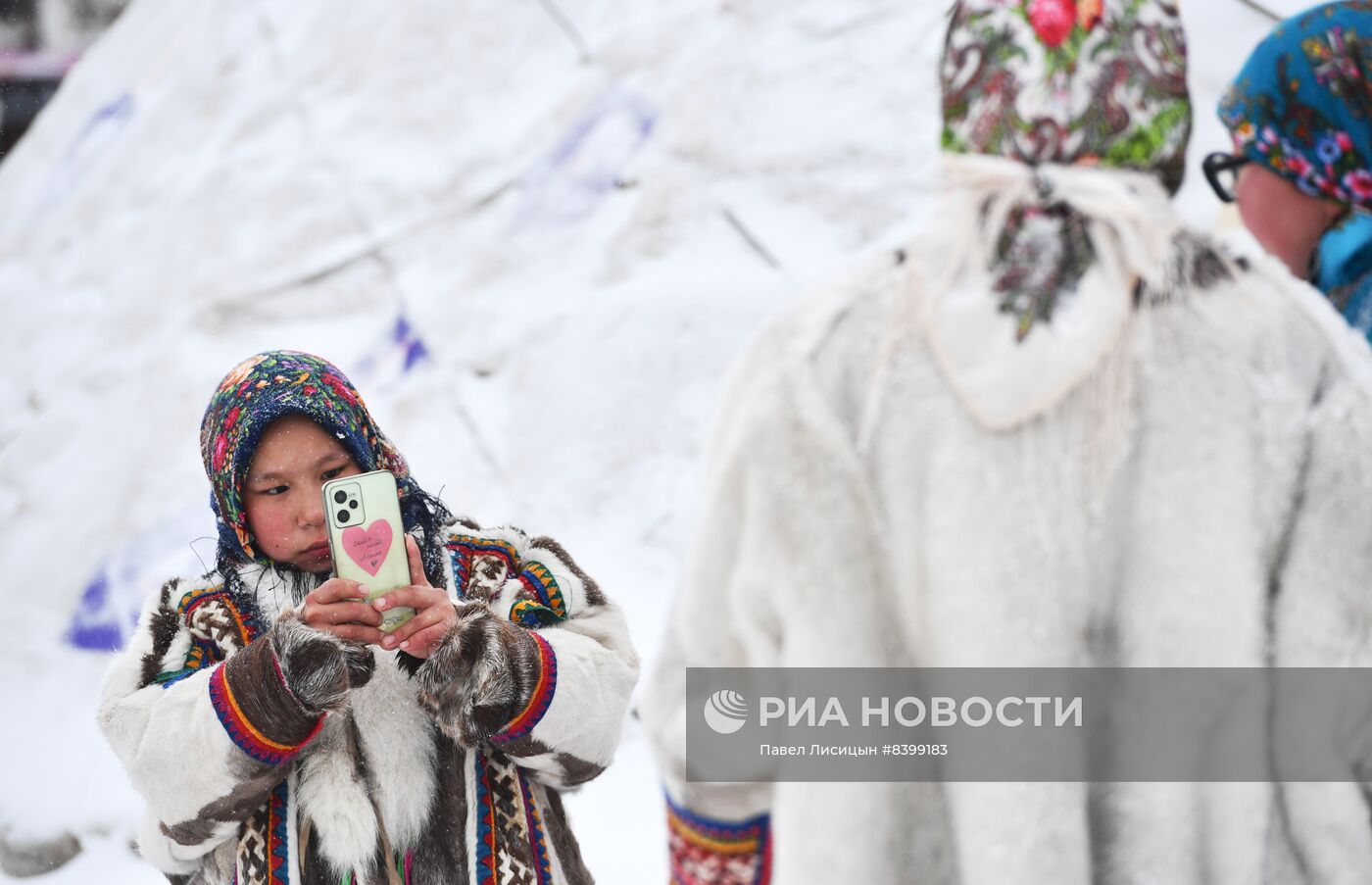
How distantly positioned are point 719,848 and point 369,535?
0.53 meters

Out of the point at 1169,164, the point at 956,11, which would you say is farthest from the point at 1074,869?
the point at 956,11

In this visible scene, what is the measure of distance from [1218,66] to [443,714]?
262 cm

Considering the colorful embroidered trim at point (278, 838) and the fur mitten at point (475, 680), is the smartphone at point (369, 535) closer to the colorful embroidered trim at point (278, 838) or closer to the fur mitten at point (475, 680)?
the fur mitten at point (475, 680)

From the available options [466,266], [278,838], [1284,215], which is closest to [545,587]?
[278,838]

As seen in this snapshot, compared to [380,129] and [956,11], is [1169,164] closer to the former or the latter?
[956,11]

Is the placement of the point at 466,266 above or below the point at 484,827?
below

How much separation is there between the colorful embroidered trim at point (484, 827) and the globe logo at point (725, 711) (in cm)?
46

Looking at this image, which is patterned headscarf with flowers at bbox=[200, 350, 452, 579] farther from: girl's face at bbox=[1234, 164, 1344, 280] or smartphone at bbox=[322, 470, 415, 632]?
girl's face at bbox=[1234, 164, 1344, 280]

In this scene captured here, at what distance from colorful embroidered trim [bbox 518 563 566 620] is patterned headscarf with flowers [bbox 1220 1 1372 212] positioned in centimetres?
97

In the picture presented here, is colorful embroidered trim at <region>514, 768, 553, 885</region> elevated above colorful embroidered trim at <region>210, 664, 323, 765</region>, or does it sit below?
below

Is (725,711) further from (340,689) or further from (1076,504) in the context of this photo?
(340,689)

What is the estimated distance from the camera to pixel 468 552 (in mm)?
1441

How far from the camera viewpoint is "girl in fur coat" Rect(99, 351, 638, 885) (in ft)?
3.98

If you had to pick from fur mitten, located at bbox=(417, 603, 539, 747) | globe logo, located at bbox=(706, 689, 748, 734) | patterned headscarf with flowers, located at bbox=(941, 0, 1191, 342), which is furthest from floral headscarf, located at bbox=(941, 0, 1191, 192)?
fur mitten, located at bbox=(417, 603, 539, 747)
